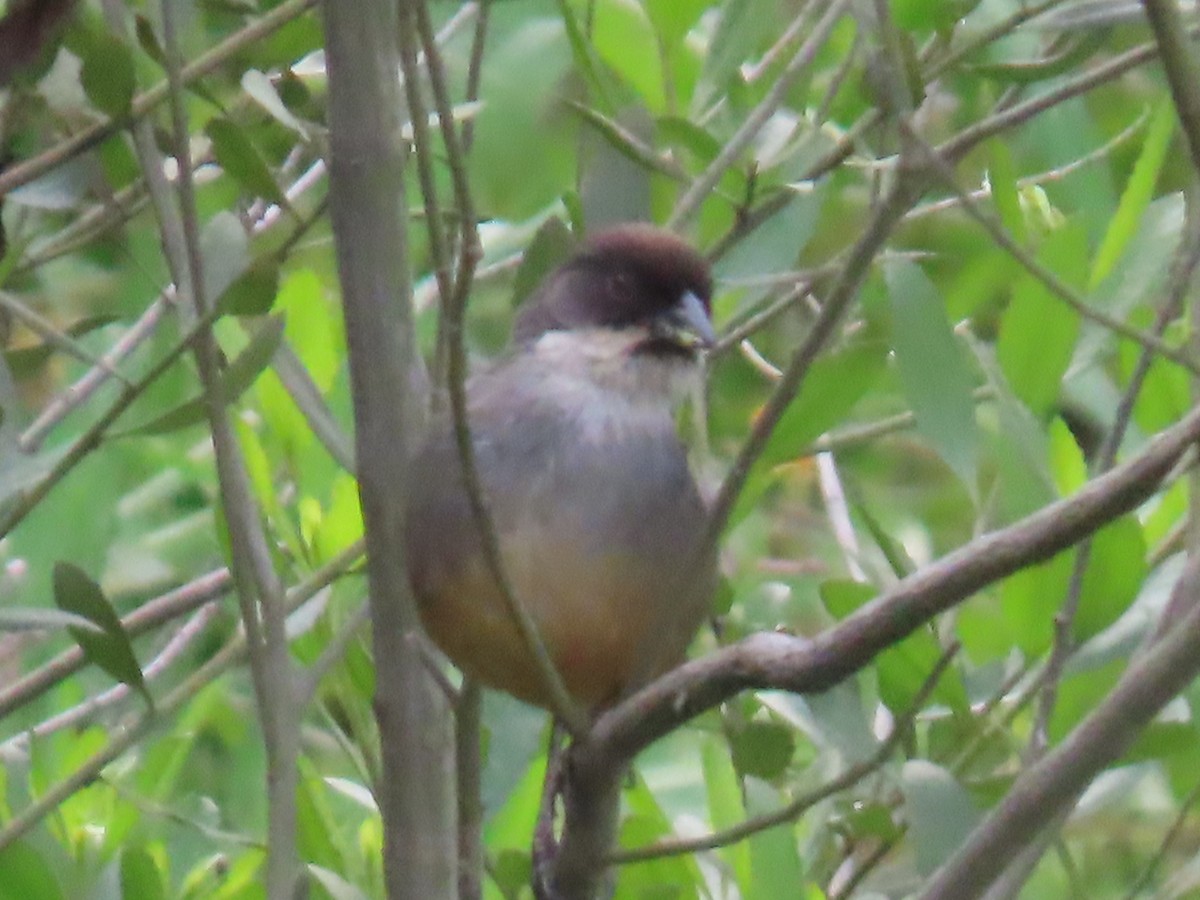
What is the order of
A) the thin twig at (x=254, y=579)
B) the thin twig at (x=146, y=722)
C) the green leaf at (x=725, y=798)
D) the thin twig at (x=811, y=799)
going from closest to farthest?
the thin twig at (x=811, y=799) → the thin twig at (x=254, y=579) → the thin twig at (x=146, y=722) → the green leaf at (x=725, y=798)

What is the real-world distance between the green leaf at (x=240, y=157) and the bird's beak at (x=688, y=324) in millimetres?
426

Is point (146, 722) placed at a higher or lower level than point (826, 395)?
lower

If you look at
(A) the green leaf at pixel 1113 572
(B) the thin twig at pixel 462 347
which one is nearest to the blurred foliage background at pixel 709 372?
(A) the green leaf at pixel 1113 572

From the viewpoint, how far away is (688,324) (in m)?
1.96

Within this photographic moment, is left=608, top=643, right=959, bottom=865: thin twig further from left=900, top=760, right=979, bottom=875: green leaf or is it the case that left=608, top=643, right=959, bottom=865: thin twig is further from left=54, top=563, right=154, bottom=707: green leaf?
left=54, top=563, right=154, bottom=707: green leaf

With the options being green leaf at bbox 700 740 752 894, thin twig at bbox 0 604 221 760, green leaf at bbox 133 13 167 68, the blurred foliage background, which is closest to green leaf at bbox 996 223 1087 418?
the blurred foliage background

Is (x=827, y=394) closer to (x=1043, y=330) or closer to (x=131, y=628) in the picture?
(x=1043, y=330)

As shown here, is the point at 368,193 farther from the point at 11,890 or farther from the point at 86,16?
the point at 11,890

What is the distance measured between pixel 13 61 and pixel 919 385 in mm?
726

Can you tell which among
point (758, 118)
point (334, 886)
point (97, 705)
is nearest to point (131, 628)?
point (97, 705)

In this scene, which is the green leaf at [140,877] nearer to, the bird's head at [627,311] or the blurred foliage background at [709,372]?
the blurred foliage background at [709,372]

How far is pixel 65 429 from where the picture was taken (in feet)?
8.25

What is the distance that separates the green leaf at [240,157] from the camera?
165 cm

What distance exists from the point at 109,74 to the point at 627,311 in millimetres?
611
